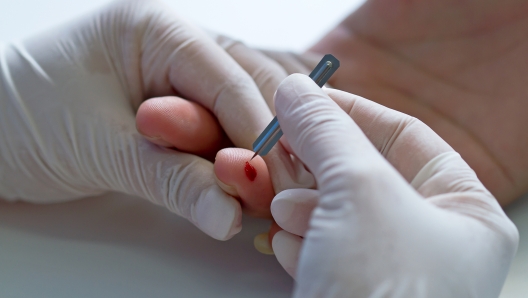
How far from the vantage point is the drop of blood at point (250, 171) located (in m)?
0.71

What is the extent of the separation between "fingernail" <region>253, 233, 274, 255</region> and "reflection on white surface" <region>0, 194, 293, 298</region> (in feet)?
0.11

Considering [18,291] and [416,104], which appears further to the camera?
[416,104]

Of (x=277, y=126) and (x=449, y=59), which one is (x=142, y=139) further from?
(x=449, y=59)

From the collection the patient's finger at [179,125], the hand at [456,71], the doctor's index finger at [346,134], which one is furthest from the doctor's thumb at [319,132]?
the hand at [456,71]

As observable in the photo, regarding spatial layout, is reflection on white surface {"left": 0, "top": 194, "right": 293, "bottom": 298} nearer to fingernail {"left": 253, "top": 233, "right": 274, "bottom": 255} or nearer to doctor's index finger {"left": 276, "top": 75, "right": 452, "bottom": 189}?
fingernail {"left": 253, "top": 233, "right": 274, "bottom": 255}

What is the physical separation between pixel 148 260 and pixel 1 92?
1.61 feet

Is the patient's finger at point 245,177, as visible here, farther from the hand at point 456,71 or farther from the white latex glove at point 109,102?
the hand at point 456,71

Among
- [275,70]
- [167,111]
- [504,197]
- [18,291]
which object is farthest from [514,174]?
[18,291]

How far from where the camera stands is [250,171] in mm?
712

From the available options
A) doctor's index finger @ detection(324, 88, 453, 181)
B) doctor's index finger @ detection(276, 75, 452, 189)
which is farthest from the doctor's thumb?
doctor's index finger @ detection(324, 88, 453, 181)

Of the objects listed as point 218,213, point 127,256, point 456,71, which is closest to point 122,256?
point 127,256

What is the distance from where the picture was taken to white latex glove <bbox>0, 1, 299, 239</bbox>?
0.80 m

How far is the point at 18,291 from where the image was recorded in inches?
28.8

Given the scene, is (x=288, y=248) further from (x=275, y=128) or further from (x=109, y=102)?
(x=109, y=102)
